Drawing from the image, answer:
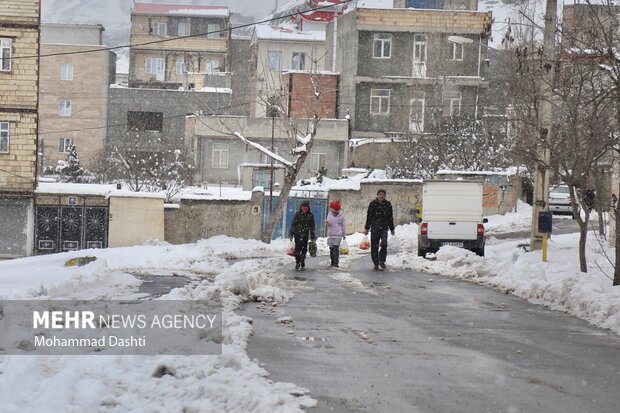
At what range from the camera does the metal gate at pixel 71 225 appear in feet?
132

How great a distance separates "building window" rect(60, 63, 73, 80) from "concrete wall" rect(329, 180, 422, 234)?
3538 centimetres

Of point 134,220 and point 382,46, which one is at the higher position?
point 382,46

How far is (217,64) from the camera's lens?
284 feet

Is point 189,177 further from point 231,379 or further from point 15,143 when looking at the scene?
point 231,379

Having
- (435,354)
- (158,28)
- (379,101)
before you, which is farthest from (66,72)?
(435,354)

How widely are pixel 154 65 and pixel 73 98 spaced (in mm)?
16066

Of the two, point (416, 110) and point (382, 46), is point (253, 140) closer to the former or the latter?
point (382, 46)

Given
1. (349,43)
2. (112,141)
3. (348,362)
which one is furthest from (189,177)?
(348,362)

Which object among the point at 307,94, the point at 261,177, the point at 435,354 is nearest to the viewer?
the point at 435,354

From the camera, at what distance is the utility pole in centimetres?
2108

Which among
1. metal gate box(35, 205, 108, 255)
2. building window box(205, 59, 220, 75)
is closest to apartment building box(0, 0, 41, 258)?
metal gate box(35, 205, 108, 255)

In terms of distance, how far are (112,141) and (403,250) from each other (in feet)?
134

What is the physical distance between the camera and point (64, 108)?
235 feet

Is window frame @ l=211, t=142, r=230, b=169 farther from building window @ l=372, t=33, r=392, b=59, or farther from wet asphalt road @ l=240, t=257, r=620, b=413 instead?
wet asphalt road @ l=240, t=257, r=620, b=413
